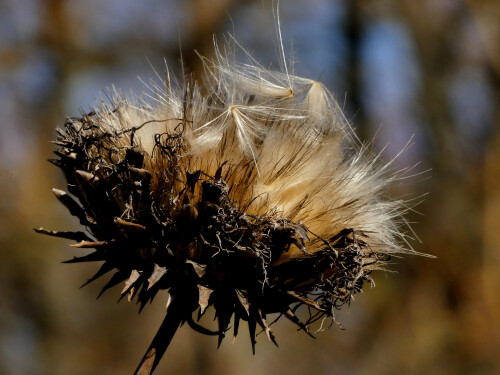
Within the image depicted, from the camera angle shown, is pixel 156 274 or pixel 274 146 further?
pixel 274 146

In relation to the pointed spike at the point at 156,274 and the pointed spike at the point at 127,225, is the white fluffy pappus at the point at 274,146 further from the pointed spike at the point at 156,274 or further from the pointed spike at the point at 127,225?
the pointed spike at the point at 156,274

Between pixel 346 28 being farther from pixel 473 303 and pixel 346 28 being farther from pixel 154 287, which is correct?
pixel 154 287

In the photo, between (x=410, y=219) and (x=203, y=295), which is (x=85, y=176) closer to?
(x=203, y=295)

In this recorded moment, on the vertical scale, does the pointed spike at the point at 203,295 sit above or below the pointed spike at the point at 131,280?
below

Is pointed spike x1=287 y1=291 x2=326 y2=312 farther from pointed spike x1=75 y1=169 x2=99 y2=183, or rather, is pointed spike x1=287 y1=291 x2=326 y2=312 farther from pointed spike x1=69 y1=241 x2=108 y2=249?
pointed spike x1=75 y1=169 x2=99 y2=183

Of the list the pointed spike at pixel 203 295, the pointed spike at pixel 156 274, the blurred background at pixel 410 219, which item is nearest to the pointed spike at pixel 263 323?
the pointed spike at pixel 203 295

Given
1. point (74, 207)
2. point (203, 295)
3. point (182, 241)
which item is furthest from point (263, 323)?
point (74, 207)

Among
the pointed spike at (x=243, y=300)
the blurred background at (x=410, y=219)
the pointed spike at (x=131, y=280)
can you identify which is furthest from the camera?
the blurred background at (x=410, y=219)

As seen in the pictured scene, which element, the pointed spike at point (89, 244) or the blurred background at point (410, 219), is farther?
the blurred background at point (410, 219)
